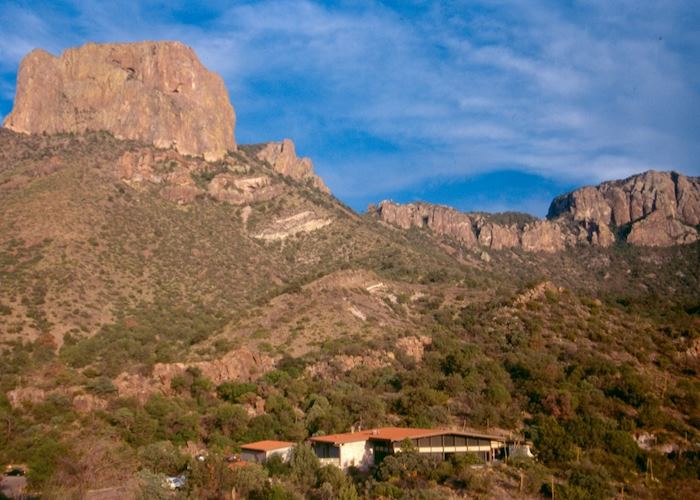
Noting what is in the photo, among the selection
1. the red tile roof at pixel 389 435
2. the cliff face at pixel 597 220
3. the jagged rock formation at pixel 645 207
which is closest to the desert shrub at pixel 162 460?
the red tile roof at pixel 389 435

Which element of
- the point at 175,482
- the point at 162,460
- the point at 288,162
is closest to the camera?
the point at 175,482

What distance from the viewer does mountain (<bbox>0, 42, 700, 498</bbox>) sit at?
35344mm

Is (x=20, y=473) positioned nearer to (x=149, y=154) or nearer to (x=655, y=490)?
A: (x=655, y=490)

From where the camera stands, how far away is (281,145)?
148625 millimetres

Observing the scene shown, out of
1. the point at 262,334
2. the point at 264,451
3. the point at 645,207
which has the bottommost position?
the point at 264,451

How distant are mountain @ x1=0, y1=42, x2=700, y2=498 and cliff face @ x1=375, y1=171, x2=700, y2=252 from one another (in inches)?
528

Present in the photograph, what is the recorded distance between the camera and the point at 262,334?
206 feet

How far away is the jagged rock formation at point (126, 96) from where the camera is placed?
116062 mm

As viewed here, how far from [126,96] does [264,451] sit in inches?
3751

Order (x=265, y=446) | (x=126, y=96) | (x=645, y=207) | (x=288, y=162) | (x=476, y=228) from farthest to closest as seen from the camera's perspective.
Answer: (x=476, y=228) → (x=645, y=207) → (x=288, y=162) → (x=126, y=96) → (x=265, y=446)

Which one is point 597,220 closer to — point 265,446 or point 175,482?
point 265,446

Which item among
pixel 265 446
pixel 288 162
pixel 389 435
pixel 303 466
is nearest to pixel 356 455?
pixel 389 435

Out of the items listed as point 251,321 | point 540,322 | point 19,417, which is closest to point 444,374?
point 540,322

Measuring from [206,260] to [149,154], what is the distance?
27235 mm
